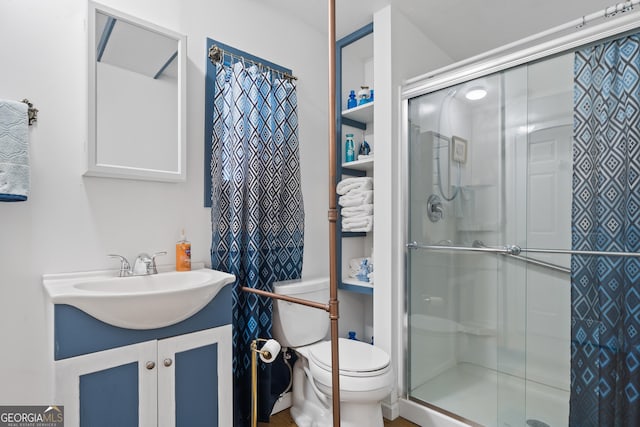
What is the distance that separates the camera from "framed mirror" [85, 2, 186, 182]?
1454 mm

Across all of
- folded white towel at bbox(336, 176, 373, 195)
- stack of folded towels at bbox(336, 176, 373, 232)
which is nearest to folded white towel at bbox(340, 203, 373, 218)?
stack of folded towels at bbox(336, 176, 373, 232)

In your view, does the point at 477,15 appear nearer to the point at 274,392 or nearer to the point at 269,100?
the point at 269,100

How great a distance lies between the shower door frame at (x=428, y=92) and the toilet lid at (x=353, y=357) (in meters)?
0.31

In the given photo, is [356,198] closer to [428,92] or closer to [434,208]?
[434,208]

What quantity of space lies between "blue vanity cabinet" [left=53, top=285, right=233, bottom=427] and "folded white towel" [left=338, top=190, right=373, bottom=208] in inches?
40.1

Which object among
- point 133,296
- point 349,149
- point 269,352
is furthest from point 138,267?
point 349,149

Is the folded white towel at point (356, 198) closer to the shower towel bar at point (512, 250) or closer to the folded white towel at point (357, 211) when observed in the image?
the folded white towel at point (357, 211)

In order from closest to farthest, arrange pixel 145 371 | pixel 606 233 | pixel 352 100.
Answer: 1. pixel 145 371
2. pixel 606 233
3. pixel 352 100

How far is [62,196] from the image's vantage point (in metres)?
1.42

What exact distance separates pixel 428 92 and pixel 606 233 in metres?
1.09

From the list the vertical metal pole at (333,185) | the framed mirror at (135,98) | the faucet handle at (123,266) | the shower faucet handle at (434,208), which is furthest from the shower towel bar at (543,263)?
the faucet handle at (123,266)

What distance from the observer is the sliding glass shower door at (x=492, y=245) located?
156 centimetres

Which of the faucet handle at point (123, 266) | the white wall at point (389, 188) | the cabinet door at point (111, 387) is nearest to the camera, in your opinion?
the cabinet door at point (111, 387)

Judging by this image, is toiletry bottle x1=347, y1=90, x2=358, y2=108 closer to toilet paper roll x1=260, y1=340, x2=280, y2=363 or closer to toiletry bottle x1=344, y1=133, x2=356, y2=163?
toiletry bottle x1=344, y1=133, x2=356, y2=163
